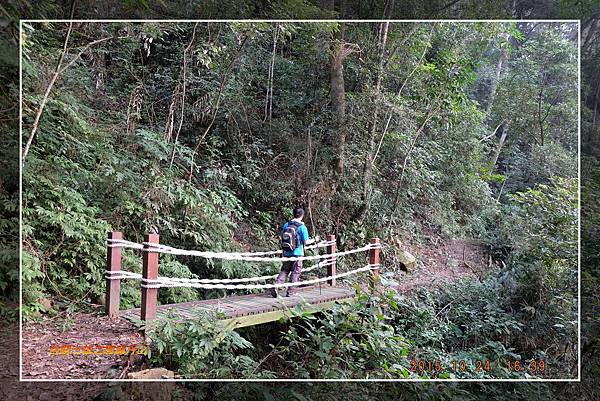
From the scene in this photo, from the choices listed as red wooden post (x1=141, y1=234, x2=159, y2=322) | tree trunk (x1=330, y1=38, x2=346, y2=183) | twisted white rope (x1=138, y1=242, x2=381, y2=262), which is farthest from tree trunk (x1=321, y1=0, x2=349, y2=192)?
red wooden post (x1=141, y1=234, x2=159, y2=322)

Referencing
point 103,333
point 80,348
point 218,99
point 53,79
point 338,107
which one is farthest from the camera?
point 218,99

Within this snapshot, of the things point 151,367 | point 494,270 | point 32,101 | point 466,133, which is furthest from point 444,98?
point 32,101

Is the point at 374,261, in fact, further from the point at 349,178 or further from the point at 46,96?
the point at 46,96

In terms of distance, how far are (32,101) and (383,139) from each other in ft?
9.07

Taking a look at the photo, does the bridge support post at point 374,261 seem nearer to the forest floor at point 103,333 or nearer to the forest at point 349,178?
the forest at point 349,178

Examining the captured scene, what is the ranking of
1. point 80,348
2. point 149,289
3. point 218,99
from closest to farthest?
point 80,348 → point 149,289 → point 218,99

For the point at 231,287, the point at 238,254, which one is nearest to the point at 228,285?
the point at 231,287

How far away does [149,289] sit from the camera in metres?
3.17

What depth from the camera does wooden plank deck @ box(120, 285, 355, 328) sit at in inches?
133

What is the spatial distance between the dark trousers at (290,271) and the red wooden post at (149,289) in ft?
3.11

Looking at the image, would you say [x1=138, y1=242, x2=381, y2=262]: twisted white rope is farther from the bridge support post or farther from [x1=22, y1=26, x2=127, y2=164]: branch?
[x1=22, y1=26, x2=127, y2=164]: branch

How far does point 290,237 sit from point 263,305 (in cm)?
63

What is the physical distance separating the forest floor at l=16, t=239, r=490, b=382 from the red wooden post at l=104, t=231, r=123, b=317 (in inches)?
3.6

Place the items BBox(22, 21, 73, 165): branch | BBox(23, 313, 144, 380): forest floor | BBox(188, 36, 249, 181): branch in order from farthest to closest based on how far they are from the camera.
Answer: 1. BBox(188, 36, 249, 181): branch
2. BBox(22, 21, 73, 165): branch
3. BBox(23, 313, 144, 380): forest floor
